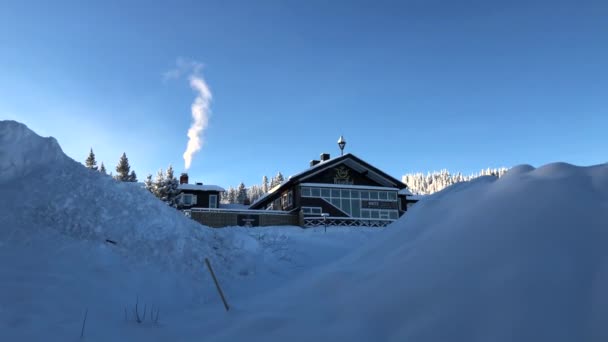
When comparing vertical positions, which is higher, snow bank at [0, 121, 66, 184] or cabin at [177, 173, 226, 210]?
cabin at [177, 173, 226, 210]

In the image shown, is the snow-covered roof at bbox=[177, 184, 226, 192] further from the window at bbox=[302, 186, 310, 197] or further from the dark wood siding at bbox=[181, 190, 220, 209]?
the window at bbox=[302, 186, 310, 197]

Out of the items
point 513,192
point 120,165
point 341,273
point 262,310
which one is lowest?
point 262,310

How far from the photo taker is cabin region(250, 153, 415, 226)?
31453 mm

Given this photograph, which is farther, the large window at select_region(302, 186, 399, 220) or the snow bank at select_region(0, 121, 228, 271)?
the large window at select_region(302, 186, 399, 220)

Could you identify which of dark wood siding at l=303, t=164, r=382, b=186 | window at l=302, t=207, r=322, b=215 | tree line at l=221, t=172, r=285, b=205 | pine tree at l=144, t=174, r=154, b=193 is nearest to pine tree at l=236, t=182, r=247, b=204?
tree line at l=221, t=172, r=285, b=205

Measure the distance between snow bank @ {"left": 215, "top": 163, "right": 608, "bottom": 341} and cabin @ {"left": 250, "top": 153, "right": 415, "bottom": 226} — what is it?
23343mm

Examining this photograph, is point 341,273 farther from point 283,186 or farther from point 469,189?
point 283,186

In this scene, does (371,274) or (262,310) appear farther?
(262,310)

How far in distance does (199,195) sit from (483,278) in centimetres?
3963

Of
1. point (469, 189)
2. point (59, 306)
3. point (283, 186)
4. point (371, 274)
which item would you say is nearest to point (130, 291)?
point (59, 306)

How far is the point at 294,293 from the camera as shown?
7.52 metres

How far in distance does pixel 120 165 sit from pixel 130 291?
61072 mm

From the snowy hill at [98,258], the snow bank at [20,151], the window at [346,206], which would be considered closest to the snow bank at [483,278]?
the snowy hill at [98,258]

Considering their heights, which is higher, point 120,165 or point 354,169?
point 120,165
